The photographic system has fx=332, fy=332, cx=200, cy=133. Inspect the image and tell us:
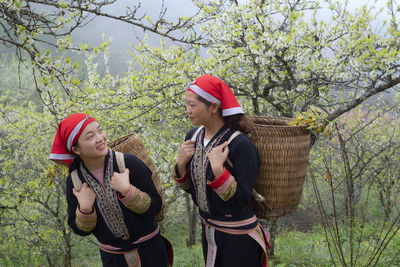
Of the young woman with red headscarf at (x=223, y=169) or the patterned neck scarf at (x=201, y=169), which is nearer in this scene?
the young woman with red headscarf at (x=223, y=169)

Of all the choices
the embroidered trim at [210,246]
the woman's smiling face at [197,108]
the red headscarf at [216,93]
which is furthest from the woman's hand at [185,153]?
the embroidered trim at [210,246]

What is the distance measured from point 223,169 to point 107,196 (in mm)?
757

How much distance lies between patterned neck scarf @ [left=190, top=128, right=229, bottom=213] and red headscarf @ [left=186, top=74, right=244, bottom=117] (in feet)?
0.50

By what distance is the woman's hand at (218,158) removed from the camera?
6.48 ft

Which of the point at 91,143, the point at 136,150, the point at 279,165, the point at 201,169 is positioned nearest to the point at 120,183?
the point at 91,143

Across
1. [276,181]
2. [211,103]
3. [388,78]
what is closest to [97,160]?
[211,103]

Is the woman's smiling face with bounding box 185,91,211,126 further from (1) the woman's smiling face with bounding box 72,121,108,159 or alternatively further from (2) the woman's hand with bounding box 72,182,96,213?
(2) the woman's hand with bounding box 72,182,96,213

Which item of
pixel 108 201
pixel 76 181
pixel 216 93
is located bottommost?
pixel 108 201

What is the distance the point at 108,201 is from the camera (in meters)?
2.10

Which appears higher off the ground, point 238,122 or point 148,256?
point 238,122

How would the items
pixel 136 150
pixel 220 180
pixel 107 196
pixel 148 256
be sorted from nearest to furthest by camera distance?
pixel 220 180
pixel 107 196
pixel 148 256
pixel 136 150

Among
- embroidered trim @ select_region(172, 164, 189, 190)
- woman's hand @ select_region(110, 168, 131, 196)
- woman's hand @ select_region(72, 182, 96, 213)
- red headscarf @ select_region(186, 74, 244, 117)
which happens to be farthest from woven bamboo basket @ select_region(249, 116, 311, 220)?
woman's hand @ select_region(72, 182, 96, 213)

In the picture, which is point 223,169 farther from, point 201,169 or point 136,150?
point 136,150

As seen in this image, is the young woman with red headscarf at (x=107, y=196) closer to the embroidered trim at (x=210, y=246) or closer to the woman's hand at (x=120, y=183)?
the woman's hand at (x=120, y=183)
